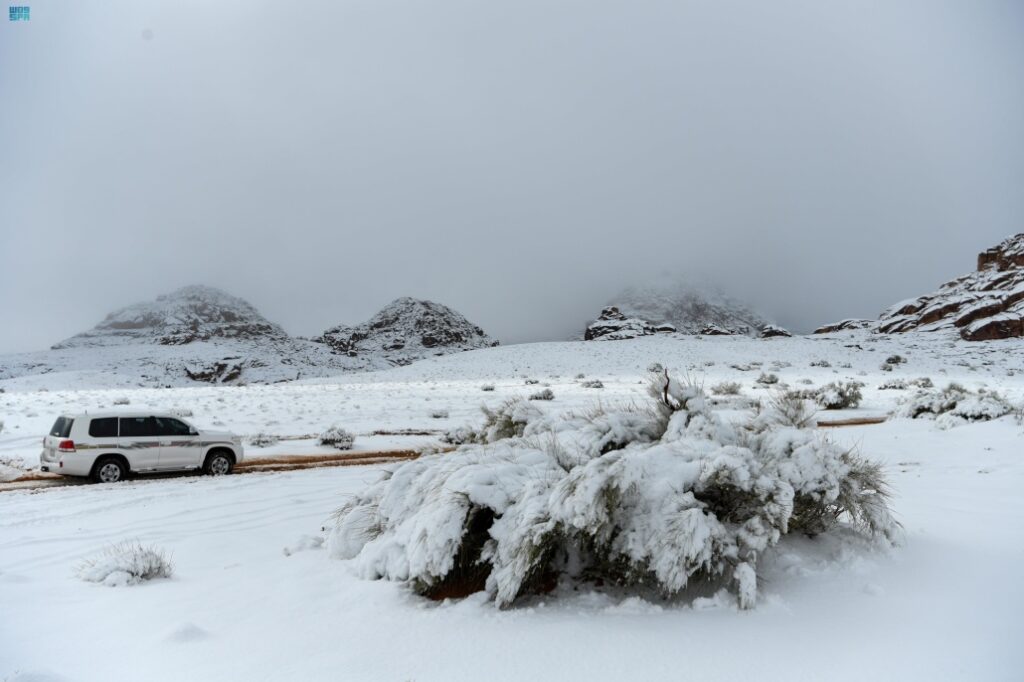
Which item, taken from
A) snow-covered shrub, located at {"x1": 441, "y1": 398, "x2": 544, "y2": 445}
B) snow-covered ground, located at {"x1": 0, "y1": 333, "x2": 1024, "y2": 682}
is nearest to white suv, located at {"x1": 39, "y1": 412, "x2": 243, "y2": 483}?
snow-covered ground, located at {"x1": 0, "y1": 333, "x2": 1024, "y2": 682}

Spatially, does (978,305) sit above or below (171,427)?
above

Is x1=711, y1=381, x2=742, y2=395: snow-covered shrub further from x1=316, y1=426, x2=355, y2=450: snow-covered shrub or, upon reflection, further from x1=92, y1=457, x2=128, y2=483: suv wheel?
x1=92, y1=457, x2=128, y2=483: suv wheel

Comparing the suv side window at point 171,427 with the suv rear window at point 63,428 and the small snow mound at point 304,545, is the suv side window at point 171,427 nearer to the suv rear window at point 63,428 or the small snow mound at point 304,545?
the suv rear window at point 63,428

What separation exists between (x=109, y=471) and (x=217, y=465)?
2143mm

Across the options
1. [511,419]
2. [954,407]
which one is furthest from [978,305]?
[511,419]

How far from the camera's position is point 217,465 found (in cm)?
1374

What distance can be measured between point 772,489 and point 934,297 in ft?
347

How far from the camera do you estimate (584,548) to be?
4.77 m

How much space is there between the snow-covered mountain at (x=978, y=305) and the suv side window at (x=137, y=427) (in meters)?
64.9

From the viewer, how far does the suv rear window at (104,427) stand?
12695mm

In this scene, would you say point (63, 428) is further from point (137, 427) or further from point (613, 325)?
point (613, 325)

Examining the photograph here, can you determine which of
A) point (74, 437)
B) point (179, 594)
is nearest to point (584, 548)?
point (179, 594)

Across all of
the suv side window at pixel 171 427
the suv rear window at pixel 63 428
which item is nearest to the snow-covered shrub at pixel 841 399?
the suv side window at pixel 171 427

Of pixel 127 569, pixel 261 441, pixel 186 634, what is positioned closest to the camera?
pixel 186 634
